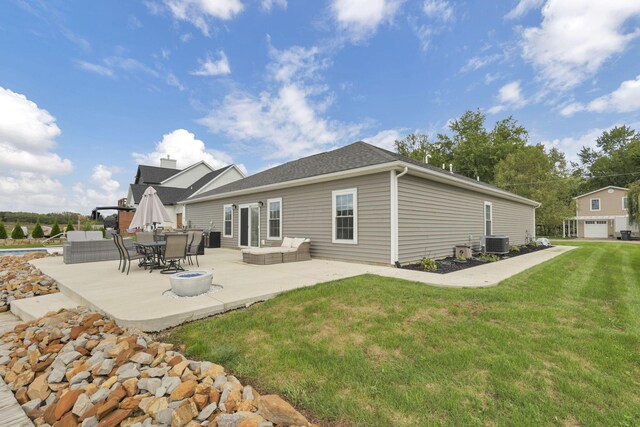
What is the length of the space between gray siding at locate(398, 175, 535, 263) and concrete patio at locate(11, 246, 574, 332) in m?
1.42

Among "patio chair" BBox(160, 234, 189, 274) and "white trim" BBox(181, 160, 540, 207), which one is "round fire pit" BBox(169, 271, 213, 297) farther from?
"white trim" BBox(181, 160, 540, 207)

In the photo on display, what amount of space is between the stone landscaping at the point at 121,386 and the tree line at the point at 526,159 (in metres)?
28.6

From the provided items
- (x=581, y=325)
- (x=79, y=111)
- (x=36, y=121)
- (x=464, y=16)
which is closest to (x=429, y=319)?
(x=581, y=325)

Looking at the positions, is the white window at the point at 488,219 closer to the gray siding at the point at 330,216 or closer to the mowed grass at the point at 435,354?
the gray siding at the point at 330,216

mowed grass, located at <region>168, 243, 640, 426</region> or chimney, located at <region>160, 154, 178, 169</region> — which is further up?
chimney, located at <region>160, 154, 178, 169</region>

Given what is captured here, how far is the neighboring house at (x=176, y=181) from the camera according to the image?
70.9 feet

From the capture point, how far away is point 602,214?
27.6m

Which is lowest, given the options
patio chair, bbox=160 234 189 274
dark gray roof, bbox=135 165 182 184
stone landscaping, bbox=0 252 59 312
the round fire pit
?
stone landscaping, bbox=0 252 59 312

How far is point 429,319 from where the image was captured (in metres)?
3.57

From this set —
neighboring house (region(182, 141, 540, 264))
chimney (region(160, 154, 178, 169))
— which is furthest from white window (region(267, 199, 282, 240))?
chimney (region(160, 154, 178, 169))

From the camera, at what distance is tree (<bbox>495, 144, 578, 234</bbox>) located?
2438 centimetres

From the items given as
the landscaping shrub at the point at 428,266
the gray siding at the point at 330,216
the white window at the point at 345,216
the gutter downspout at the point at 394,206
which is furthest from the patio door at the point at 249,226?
the landscaping shrub at the point at 428,266

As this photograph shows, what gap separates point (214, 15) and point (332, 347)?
38.1 ft

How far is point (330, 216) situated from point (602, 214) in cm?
3290
